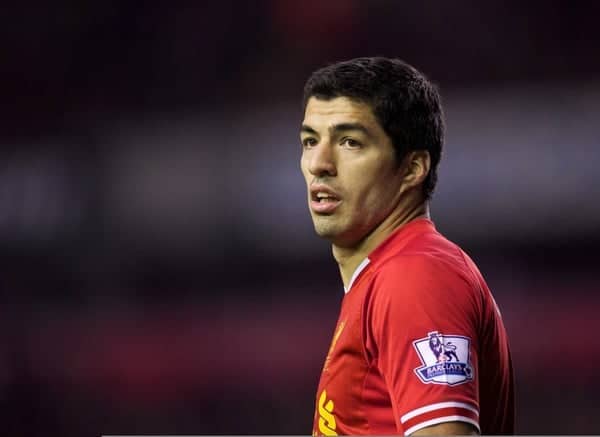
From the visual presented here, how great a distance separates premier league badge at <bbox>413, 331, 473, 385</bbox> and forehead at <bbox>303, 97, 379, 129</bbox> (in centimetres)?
55

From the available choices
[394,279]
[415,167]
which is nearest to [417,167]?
[415,167]

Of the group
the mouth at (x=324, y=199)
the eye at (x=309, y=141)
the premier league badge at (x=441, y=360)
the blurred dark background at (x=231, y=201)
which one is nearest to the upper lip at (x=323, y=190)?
the mouth at (x=324, y=199)

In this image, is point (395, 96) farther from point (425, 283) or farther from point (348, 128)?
point (425, 283)

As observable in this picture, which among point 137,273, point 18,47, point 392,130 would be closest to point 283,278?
point 137,273

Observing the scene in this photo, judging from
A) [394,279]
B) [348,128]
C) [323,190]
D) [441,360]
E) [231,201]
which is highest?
[348,128]

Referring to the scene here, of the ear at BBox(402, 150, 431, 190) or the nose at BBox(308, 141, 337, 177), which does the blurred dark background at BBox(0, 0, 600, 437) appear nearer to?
the ear at BBox(402, 150, 431, 190)

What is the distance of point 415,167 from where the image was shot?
1864 millimetres

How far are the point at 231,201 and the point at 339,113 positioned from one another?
2.57 m

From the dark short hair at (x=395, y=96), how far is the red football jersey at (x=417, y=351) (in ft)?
0.62

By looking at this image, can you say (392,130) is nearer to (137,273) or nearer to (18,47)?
(137,273)

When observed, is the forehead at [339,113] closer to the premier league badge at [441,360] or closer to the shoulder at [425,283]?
the shoulder at [425,283]

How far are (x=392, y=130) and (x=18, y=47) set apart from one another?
10.8 feet

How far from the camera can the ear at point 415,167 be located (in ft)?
6.07

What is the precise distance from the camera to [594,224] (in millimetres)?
3984
